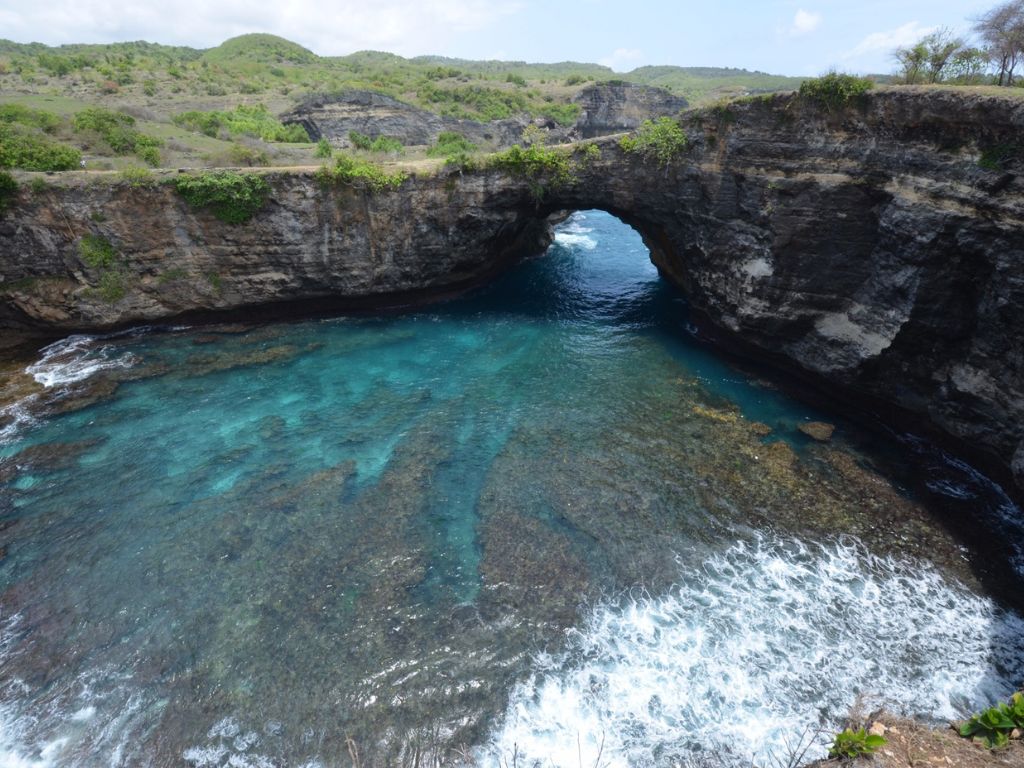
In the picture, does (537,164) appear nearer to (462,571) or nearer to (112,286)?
(462,571)

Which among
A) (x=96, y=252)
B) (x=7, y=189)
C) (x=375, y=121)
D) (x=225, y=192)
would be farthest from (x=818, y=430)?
(x=375, y=121)

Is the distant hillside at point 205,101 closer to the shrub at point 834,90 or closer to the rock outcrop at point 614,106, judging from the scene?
the rock outcrop at point 614,106

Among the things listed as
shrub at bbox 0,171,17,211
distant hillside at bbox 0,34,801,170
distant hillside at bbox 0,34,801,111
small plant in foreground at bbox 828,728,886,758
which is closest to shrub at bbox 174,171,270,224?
distant hillside at bbox 0,34,801,170

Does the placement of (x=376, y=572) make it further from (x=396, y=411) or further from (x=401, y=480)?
(x=396, y=411)

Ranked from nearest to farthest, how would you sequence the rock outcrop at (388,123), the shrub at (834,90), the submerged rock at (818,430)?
the shrub at (834,90) < the submerged rock at (818,430) < the rock outcrop at (388,123)

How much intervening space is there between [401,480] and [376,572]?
3606 mm

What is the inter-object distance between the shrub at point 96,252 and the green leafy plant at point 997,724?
3270 centimetres

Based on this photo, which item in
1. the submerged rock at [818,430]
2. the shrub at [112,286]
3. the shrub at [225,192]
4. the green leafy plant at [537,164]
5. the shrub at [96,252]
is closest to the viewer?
the submerged rock at [818,430]

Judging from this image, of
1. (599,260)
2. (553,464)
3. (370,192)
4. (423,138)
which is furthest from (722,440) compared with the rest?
(423,138)

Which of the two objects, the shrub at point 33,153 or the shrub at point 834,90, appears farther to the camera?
the shrub at point 33,153

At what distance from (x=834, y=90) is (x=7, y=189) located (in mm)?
32617

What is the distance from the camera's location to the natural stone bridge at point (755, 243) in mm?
15633

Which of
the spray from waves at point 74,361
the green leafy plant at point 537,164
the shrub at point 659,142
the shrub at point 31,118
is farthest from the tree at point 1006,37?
the shrub at point 31,118

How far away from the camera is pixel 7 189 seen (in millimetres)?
21594
